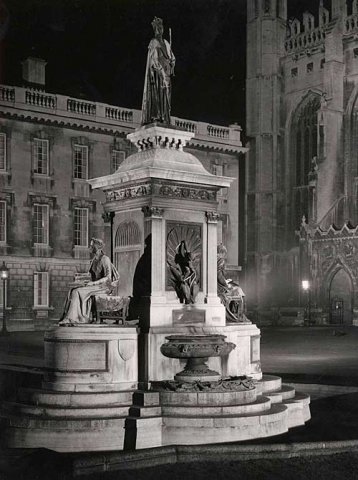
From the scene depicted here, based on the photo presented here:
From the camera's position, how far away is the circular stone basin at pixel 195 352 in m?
11.7

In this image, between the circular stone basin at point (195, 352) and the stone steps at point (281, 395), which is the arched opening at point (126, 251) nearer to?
the circular stone basin at point (195, 352)

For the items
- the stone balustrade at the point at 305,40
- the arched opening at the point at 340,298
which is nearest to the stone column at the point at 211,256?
the arched opening at the point at 340,298

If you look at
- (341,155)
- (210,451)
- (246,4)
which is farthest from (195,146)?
(210,451)

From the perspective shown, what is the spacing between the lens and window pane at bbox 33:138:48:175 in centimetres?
4347

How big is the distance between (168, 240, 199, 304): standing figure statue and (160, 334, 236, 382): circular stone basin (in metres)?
1.19

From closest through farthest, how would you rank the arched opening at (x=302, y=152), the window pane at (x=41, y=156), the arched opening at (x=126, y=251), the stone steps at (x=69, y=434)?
1. the stone steps at (x=69, y=434)
2. the arched opening at (x=126, y=251)
3. the window pane at (x=41, y=156)
4. the arched opening at (x=302, y=152)

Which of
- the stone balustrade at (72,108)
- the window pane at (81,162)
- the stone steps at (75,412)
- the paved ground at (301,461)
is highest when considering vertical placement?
the stone balustrade at (72,108)

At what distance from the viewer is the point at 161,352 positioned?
12172 millimetres

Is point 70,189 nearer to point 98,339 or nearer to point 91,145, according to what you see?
point 91,145

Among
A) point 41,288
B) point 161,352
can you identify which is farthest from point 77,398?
point 41,288

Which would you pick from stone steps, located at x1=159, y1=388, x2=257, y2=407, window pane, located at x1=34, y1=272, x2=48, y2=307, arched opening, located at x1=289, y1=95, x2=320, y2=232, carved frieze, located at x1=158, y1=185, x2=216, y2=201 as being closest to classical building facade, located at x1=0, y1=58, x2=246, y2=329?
window pane, located at x1=34, y1=272, x2=48, y2=307

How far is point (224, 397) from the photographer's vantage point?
1124cm

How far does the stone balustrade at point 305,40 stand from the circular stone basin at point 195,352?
160ft

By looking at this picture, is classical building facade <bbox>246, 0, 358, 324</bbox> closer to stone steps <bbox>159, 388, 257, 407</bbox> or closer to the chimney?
the chimney
